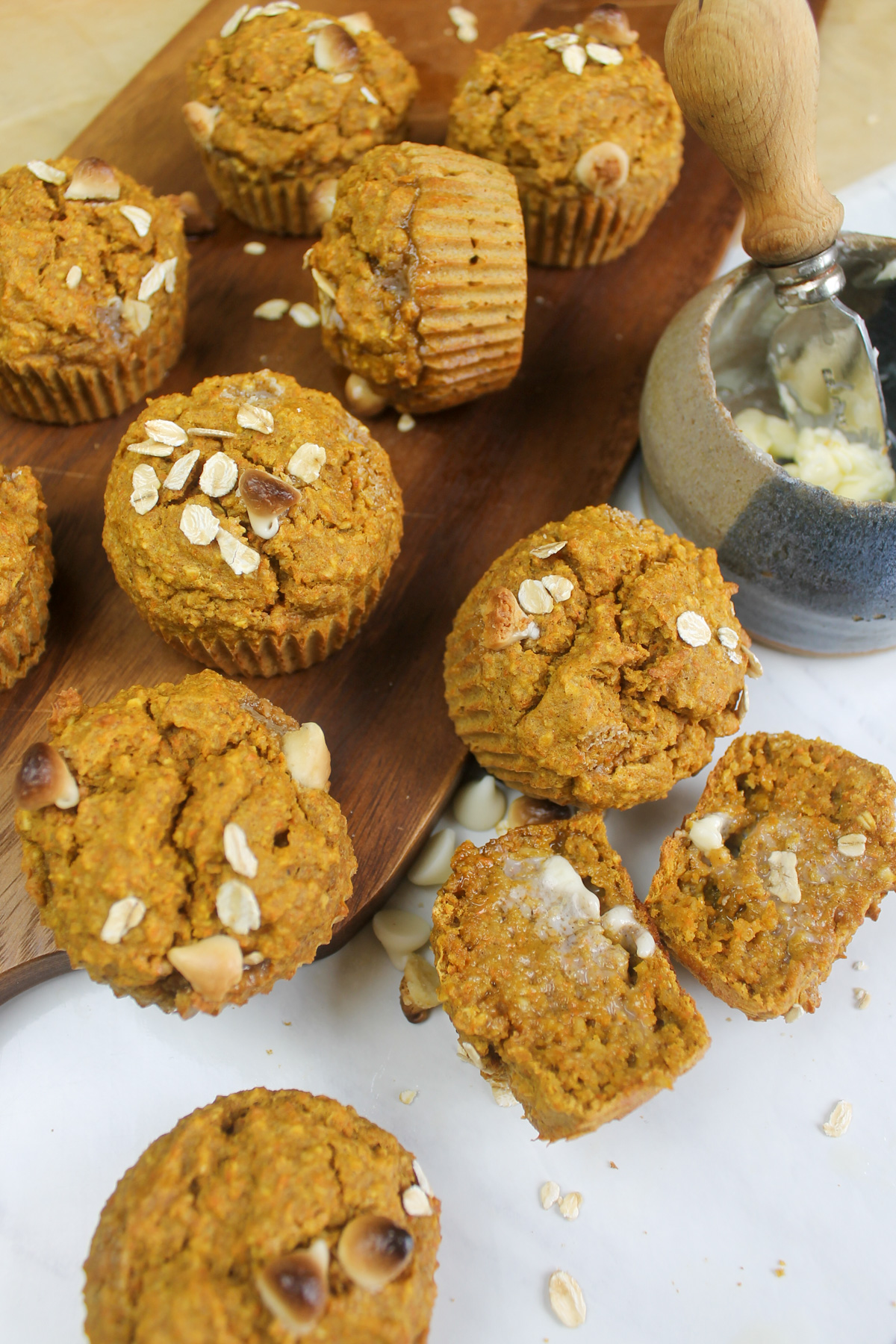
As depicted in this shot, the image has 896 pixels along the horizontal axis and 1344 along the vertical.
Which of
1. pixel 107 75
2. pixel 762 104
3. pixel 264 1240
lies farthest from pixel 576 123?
pixel 264 1240

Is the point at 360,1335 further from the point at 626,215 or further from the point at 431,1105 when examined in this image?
the point at 626,215

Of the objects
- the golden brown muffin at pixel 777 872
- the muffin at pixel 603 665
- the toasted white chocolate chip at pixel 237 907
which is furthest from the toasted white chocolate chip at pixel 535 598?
the toasted white chocolate chip at pixel 237 907

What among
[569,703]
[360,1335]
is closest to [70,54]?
[569,703]

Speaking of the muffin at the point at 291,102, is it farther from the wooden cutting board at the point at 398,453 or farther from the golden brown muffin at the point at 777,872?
the golden brown muffin at the point at 777,872

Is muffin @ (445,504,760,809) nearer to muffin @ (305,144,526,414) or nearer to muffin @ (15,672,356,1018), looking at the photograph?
muffin @ (15,672,356,1018)

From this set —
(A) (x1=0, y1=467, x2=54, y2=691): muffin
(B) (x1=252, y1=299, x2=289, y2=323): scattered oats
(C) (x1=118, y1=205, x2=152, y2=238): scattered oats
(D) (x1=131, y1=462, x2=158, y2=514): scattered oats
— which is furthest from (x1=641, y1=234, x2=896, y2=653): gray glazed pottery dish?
(A) (x1=0, y1=467, x2=54, y2=691): muffin

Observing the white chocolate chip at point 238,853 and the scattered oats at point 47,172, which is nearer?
the white chocolate chip at point 238,853
